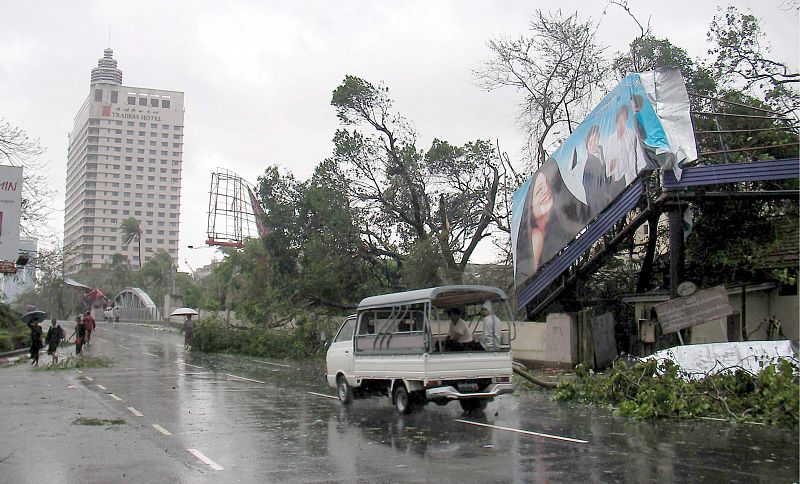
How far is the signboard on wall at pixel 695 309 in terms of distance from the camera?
16141mm

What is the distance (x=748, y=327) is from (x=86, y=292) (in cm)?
10070

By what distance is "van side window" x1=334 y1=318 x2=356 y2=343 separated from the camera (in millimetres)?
16406

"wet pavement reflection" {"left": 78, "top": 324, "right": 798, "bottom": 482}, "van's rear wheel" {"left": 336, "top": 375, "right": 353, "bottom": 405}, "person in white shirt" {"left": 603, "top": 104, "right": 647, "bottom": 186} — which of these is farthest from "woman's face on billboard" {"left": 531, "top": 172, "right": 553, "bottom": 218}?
"van's rear wheel" {"left": 336, "top": 375, "right": 353, "bottom": 405}

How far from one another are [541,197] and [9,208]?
1719 cm

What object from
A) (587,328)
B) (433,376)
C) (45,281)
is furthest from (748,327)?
(45,281)

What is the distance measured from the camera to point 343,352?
53.5ft

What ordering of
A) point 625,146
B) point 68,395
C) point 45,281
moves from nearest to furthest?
point 68,395 < point 625,146 < point 45,281

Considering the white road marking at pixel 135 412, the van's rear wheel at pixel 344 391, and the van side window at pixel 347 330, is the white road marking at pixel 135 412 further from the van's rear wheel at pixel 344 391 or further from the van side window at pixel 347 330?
the van side window at pixel 347 330

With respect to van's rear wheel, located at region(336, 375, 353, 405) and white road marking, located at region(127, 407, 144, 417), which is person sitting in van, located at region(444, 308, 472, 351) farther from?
white road marking, located at region(127, 407, 144, 417)

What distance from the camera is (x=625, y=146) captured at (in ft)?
66.8

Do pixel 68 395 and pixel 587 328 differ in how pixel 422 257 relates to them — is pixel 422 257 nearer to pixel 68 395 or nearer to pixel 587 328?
pixel 587 328

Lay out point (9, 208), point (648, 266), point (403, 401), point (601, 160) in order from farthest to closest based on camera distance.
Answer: point (9, 208) → point (648, 266) → point (601, 160) → point (403, 401)

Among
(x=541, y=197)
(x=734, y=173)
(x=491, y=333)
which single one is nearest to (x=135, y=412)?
(x=491, y=333)

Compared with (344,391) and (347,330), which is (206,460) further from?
(347,330)
